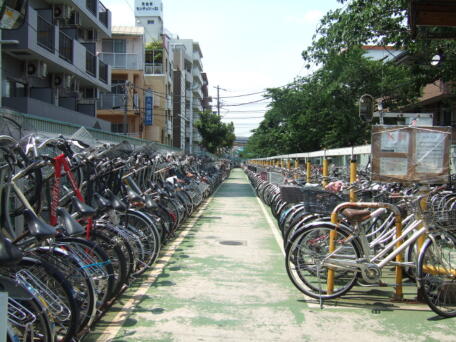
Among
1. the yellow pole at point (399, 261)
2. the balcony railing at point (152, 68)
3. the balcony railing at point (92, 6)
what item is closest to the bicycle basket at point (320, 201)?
the yellow pole at point (399, 261)

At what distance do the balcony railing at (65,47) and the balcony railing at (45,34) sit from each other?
36.4 inches

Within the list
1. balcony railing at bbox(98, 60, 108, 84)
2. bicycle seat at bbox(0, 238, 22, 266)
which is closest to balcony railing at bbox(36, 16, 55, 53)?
balcony railing at bbox(98, 60, 108, 84)

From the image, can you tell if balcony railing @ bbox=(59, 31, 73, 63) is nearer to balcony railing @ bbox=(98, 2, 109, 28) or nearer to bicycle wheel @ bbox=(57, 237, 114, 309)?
balcony railing @ bbox=(98, 2, 109, 28)

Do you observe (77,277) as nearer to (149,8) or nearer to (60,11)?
(60,11)

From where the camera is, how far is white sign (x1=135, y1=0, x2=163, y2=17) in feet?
160

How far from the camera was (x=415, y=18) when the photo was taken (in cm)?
522

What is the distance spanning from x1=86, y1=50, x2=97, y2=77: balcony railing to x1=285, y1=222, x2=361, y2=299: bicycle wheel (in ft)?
59.7

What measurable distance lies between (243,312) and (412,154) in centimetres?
248

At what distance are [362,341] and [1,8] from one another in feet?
13.0

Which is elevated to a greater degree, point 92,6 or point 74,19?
point 92,6

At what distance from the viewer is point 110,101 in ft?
99.5

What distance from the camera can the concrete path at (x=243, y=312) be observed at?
419cm

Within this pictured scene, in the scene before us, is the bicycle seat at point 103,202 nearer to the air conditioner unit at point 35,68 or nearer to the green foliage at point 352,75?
the green foliage at point 352,75

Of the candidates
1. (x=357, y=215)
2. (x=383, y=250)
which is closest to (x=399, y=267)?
(x=383, y=250)
